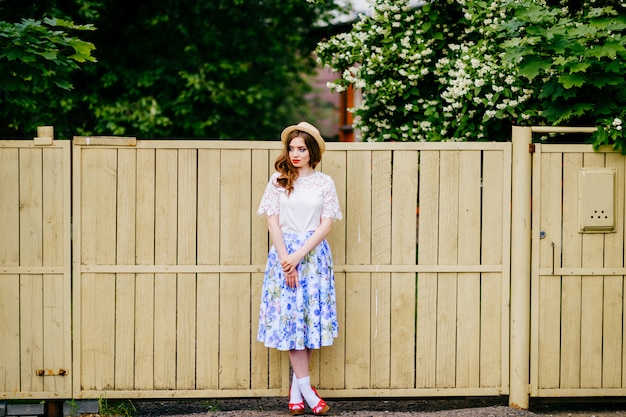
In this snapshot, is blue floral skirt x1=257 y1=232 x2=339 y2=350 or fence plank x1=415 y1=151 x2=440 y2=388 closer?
blue floral skirt x1=257 y1=232 x2=339 y2=350

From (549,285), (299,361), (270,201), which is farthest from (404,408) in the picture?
(270,201)

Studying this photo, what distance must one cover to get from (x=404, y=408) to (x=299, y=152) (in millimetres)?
2023

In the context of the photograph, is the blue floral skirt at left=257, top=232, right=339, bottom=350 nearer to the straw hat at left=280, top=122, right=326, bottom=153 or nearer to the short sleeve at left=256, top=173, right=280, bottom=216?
the short sleeve at left=256, top=173, right=280, bottom=216

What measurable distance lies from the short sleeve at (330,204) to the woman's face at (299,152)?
0.21 meters

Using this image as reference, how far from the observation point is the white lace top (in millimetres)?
5094

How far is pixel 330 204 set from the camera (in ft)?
16.8

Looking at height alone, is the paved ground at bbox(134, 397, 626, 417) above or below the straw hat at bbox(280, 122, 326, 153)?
below

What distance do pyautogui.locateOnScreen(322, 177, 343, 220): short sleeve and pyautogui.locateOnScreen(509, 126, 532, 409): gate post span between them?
121cm

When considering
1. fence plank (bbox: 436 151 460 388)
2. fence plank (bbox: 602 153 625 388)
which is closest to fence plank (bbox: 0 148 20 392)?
fence plank (bbox: 436 151 460 388)

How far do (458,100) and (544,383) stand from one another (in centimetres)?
235

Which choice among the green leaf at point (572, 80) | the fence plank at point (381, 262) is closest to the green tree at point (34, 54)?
the fence plank at point (381, 262)

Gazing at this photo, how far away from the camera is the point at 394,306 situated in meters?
5.46

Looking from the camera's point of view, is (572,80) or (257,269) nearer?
(572,80)

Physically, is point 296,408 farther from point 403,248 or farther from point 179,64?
point 179,64
